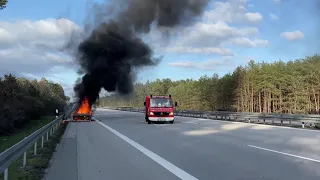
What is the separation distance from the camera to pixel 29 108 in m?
35.1

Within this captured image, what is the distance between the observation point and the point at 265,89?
6925 cm

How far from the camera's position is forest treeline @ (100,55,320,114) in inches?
2297

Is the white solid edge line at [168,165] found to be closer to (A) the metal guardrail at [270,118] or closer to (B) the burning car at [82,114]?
(A) the metal guardrail at [270,118]

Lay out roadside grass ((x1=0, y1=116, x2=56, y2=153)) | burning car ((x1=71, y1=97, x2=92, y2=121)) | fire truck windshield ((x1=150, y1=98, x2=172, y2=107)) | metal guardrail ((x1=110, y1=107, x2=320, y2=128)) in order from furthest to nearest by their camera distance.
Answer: burning car ((x1=71, y1=97, x2=92, y2=121)) < fire truck windshield ((x1=150, y1=98, x2=172, y2=107)) < metal guardrail ((x1=110, y1=107, x2=320, y2=128)) < roadside grass ((x1=0, y1=116, x2=56, y2=153))

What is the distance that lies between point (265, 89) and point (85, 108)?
138 feet

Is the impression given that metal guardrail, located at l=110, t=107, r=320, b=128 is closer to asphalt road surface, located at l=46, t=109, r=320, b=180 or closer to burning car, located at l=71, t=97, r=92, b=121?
asphalt road surface, located at l=46, t=109, r=320, b=180

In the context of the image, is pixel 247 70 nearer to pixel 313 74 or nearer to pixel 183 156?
pixel 313 74

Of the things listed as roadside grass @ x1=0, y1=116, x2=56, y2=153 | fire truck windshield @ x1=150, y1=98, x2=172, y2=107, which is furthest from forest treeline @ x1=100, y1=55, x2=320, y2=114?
roadside grass @ x1=0, y1=116, x2=56, y2=153

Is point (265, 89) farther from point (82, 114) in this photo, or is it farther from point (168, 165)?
point (168, 165)

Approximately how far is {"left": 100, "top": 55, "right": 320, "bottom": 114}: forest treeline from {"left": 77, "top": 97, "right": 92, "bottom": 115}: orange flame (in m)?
5.97

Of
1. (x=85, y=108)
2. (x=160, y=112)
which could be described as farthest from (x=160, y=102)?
(x=85, y=108)

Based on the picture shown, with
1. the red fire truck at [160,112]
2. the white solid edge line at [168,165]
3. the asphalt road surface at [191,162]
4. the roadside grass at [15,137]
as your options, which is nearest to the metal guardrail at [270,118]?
the red fire truck at [160,112]

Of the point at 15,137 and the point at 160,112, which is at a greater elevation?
the point at 160,112

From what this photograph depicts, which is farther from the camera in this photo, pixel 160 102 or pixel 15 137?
pixel 160 102
